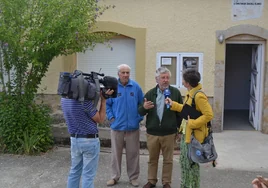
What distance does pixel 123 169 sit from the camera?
538 centimetres

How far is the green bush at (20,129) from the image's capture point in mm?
6031

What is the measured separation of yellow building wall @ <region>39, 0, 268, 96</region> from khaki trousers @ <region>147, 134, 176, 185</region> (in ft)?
11.0

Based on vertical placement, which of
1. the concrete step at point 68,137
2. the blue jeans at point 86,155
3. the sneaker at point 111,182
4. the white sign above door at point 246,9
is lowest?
the sneaker at point 111,182

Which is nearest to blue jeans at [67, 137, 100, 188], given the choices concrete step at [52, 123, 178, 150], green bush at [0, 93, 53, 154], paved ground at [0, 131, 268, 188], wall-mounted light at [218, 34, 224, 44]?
paved ground at [0, 131, 268, 188]

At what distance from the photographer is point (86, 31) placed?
584 centimetres

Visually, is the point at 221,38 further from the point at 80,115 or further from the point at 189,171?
the point at 80,115

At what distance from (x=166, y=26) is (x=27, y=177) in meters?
4.40

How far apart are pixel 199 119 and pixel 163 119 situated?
2.52 ft

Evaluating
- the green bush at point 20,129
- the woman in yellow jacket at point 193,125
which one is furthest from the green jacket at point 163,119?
the green bush at point 20,129

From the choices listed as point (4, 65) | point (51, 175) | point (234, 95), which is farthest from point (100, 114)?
point (234, 95)

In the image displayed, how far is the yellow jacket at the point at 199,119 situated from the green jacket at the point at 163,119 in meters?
0.56

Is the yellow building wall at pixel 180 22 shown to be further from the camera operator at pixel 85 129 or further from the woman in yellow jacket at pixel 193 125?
the camera operator at pixel 85 129

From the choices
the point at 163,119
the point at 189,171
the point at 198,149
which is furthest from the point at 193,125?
the point at 163,119

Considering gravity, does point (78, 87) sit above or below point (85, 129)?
above
